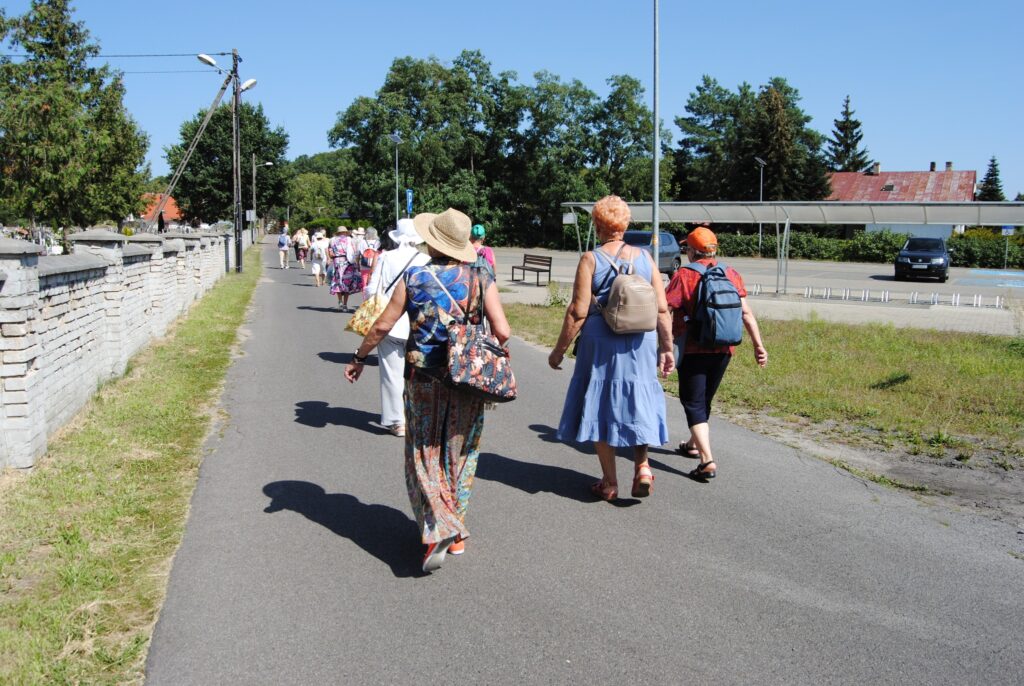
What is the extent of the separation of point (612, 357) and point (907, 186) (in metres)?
82.2

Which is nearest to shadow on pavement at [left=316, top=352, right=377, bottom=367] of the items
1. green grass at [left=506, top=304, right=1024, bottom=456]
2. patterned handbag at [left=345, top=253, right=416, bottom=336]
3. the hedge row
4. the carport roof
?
patterned handbag at [left=345, top=253, right=416, bottom=336]

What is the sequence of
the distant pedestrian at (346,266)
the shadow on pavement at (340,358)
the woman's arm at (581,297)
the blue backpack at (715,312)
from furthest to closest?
1. the distant pedestrian at (346,266)
2. the shadow on pavement at (340,358)
3. the blue backpack at (715,312)
4. the woman's arm at (581,297)

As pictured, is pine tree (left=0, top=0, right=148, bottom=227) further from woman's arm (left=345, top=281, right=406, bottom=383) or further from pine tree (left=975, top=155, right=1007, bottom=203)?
pine tree (left=975, top=155, right=1007, bottom=203)

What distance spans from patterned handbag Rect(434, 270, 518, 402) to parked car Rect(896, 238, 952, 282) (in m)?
33.5

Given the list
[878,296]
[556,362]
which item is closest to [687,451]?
[556,362]

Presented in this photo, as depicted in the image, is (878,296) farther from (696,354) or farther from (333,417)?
(696,354)

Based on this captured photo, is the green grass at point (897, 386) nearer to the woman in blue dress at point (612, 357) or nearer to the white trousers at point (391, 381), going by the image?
the woman in blue dress at point (612, 357)

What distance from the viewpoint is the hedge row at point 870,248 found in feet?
145

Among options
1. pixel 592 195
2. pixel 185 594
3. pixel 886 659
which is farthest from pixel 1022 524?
pixel 592 195

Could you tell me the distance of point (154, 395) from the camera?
330 inches

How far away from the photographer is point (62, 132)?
25719 mm

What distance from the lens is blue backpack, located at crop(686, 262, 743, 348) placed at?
19.1ft

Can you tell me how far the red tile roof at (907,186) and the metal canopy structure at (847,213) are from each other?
5160 cm

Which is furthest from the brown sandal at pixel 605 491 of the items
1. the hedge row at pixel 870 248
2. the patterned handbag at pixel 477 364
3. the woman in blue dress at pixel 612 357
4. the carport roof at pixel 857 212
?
the hedge row at pixel 870 248
